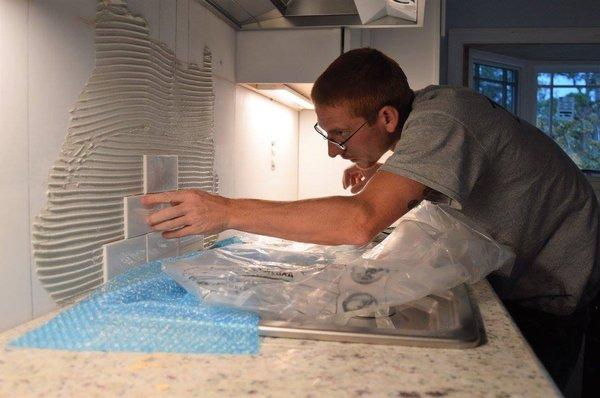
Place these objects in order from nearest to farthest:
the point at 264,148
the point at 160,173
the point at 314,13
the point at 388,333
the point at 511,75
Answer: the point at 388,333, the point at 160,173, the point at 314,13, the point at 264,148, the point at 511,75

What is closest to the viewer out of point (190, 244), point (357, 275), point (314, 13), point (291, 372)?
point (291, 372)

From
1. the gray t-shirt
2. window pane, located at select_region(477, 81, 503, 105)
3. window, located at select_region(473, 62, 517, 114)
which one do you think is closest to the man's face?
the gray t-shirt

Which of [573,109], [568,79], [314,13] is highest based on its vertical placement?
[568,79]

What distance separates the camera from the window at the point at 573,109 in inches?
175

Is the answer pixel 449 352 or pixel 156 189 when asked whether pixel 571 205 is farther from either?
pixel 156 189

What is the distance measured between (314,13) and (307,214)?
0.85m

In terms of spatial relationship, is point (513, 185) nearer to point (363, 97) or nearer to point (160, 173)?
point (363, 97)

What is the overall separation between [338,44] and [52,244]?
1.10 meters

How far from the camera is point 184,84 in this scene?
128 cm

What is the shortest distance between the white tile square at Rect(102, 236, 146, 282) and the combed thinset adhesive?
0.41 ft

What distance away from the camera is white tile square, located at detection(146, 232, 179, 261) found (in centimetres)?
114

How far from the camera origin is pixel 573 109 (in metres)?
4.45

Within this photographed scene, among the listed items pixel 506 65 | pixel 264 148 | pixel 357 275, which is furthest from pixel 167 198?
pixel 506 65

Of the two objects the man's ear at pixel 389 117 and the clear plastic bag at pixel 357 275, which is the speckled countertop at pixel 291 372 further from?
the man's ear at pixel 389 117
